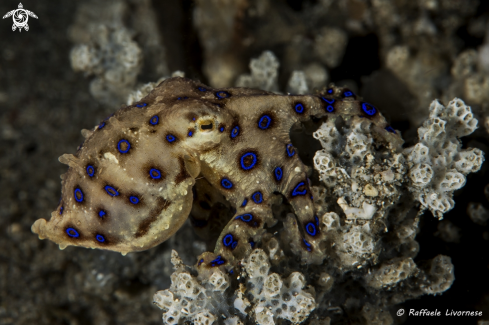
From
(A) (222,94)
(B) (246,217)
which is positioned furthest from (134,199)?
(A) (222,94)

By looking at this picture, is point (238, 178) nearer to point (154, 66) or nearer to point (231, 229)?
point (231, 229)

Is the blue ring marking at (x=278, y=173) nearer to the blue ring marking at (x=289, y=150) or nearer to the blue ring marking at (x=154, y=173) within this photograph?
the blue ring marking at (x=289, y=150)

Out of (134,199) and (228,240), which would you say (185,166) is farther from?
(228,240)

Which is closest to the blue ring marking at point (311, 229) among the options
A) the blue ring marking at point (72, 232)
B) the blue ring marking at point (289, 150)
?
the blue ring marking at point (289, 150)

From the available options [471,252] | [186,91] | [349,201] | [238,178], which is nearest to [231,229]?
[238,178]

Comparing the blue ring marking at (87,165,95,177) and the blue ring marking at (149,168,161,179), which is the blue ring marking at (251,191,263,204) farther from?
the blue ring marking at (87,165,95,177)

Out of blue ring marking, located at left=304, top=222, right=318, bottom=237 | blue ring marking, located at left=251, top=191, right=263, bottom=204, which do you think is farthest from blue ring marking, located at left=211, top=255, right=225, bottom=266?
blue ring marking, located at left=304, top=222, right=318, bottom=237
